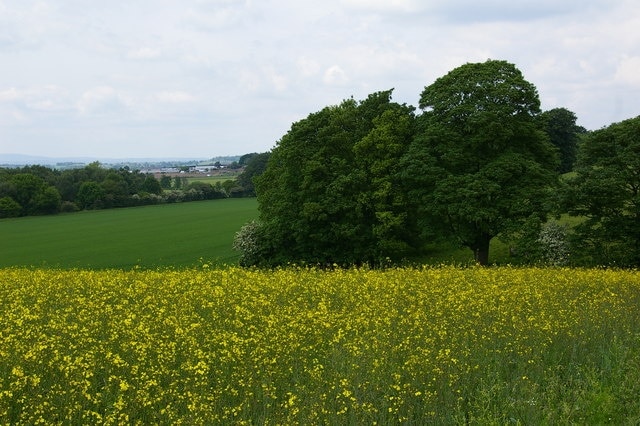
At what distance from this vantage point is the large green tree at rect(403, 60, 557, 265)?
109ft

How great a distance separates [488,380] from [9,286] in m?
12.8

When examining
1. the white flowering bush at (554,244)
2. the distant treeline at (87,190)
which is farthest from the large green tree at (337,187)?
the distant treeline at (87,190)

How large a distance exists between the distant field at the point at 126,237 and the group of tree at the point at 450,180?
8505mm

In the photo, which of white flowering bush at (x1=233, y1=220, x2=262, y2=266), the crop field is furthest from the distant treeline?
the crop field

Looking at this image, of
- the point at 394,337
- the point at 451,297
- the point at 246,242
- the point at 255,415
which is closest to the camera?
the point at 255,415

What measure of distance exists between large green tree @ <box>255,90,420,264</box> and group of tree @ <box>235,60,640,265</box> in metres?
0.08

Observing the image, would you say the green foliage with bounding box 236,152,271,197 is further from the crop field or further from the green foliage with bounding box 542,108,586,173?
the crop field

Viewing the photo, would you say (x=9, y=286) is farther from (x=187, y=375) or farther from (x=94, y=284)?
(x=187, y=375)

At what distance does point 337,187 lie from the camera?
3788 centimetres

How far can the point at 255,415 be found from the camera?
7398 millimetres

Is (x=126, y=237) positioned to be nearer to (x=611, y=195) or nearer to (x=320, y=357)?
(x=611, y=195)

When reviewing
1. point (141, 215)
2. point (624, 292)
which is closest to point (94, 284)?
point (624, 292)

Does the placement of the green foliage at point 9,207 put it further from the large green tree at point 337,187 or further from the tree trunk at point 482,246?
the tree trunk at point 482,246

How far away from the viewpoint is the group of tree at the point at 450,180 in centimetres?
3027
